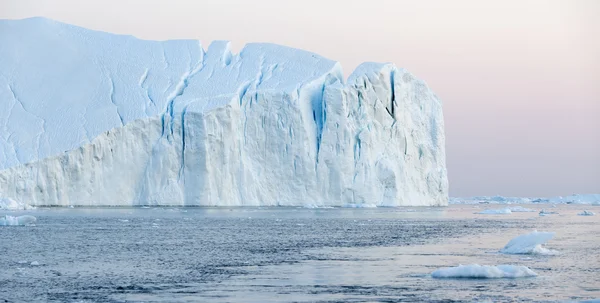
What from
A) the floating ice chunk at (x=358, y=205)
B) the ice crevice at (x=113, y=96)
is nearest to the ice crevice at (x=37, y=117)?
the ice crevice at (x=113, y=96)

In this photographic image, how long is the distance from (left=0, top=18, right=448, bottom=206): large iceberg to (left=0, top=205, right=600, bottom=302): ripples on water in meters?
11.6

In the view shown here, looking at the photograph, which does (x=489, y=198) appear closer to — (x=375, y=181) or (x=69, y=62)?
(x=375, y=181)

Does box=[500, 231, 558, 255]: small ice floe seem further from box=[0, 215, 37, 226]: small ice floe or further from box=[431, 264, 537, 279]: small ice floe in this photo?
box=[0, 215, 37, 226]: small ice floe

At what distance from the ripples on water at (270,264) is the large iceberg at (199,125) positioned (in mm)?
11617

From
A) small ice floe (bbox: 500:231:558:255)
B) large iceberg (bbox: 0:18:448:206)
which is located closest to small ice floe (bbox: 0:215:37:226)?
large iceberg (bbox: 0:18:448:206)

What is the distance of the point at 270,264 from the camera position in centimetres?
1352

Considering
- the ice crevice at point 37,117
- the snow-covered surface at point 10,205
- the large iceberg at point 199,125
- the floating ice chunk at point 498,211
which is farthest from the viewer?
the floating ice chunk at point 498,211

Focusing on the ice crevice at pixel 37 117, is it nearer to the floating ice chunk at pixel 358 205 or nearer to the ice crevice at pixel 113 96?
the ice crevice at pixel 113 96

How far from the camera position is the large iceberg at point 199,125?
113 feet

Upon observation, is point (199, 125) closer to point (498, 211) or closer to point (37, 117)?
point (37, 117)

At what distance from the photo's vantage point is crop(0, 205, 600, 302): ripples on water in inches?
392

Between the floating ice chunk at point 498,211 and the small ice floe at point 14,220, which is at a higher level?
the small ice floe at point 14,220

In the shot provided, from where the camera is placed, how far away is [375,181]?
129 ft

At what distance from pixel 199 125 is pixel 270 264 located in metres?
22.2
